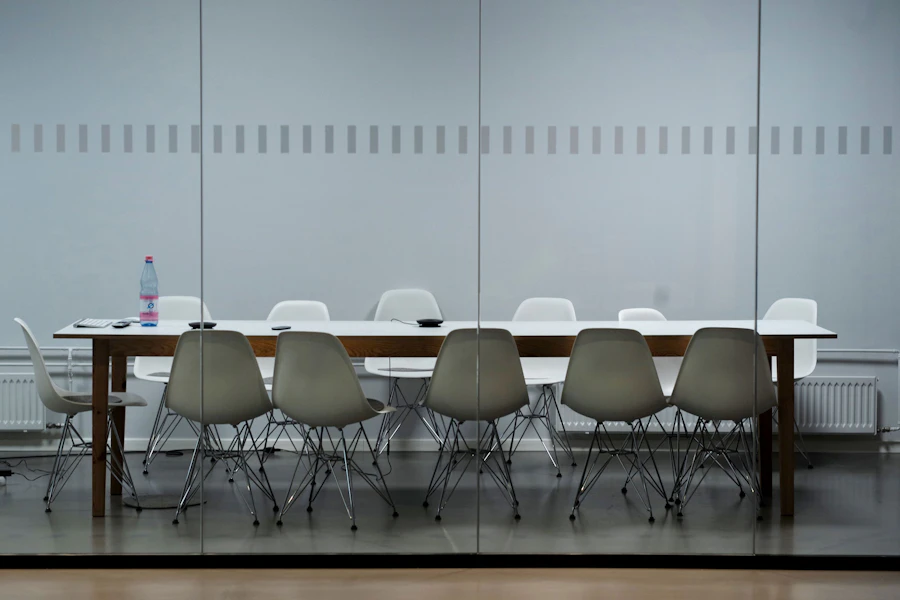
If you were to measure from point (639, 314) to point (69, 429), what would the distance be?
91.7 inches

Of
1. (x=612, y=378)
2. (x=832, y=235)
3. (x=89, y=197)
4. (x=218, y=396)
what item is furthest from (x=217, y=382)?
(x=832, y=235)

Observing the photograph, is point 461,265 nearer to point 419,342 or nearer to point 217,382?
point 419,342

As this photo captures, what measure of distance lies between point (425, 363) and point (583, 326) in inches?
25.4

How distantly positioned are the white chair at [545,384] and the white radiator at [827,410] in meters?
0.06

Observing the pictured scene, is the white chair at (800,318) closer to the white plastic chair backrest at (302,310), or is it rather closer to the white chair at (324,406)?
the white chair at (324,406)

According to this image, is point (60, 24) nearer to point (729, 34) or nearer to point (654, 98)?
point (654, 98)

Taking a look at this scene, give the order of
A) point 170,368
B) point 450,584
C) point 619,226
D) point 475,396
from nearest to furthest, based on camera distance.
→ 1. point 450,584
2. point 619,226
3. point 475,396
4. point 170,368

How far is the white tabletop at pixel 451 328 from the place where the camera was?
359 centimetres

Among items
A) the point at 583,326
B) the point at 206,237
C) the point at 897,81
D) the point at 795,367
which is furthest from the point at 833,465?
the point at 206,237

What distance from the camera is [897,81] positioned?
365cm

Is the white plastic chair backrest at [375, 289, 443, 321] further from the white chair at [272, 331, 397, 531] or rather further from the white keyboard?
the white keyboard

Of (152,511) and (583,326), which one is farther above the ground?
(583,326)

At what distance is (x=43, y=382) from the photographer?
3656mm

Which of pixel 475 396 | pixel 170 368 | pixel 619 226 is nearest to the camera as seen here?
pixel 619 226
